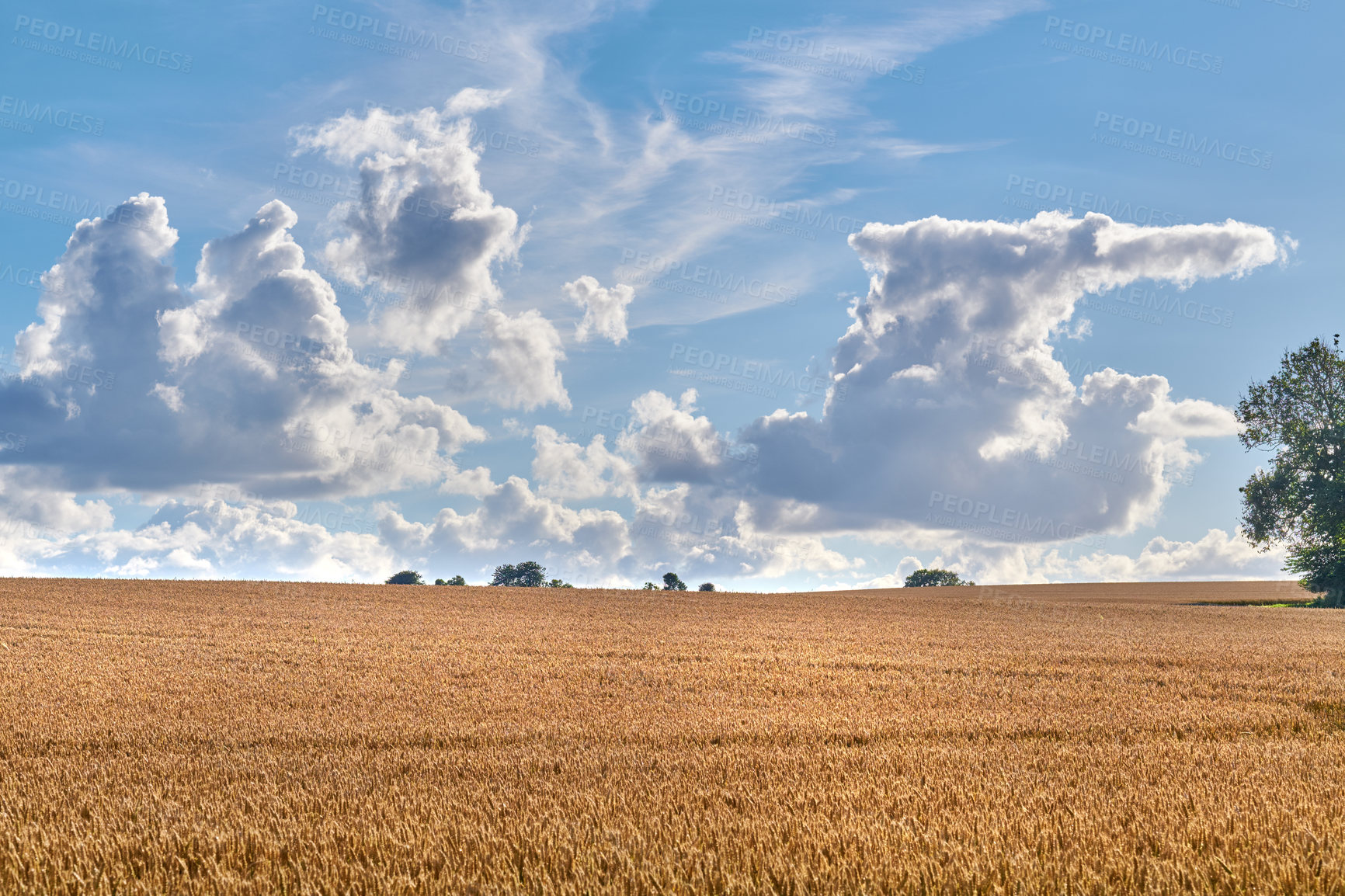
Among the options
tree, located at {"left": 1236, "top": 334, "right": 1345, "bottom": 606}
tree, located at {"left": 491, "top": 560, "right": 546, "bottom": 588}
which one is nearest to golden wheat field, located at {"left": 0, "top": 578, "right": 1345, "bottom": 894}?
tree, located at {"left": 1236, "top": 334, "right": 1345, "bottom": 606}

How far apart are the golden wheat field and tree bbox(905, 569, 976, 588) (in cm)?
7922

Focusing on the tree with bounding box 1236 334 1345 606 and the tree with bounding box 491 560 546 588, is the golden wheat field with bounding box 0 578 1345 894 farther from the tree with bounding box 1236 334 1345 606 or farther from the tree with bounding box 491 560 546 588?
the tree with bounding box 491 560 546 588

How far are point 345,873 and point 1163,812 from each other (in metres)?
5.56

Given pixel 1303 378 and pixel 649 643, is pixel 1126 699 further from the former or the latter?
pixel 1303 378

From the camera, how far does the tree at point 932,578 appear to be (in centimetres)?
9694

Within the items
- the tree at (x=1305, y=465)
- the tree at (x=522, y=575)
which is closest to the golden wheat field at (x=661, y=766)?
the tree at (x=1305, y=465)

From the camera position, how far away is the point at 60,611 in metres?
26.2

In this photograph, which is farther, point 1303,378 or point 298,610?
point 1303,378

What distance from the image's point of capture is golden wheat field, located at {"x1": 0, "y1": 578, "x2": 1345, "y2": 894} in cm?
497

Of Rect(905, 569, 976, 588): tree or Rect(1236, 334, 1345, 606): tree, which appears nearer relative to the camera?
Rect(1236, 334, 1345, 606): tree

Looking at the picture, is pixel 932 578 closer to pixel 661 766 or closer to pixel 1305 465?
pixel 1305 465

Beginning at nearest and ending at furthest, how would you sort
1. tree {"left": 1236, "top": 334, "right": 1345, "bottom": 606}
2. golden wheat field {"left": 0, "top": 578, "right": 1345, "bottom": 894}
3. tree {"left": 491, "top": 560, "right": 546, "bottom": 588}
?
golden wheat field {"left": 0, "top": 578, "right": 1345, "bottom": 894}, tree {"left": 1236, "top": 334, "right": 1345, "bottom": 606}, tree {"left": 491, "top": 560, "right": 546, "bottom": 588}

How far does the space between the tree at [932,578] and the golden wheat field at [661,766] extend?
79219 millimetres

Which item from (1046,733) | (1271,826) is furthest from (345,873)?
(1046,733)
